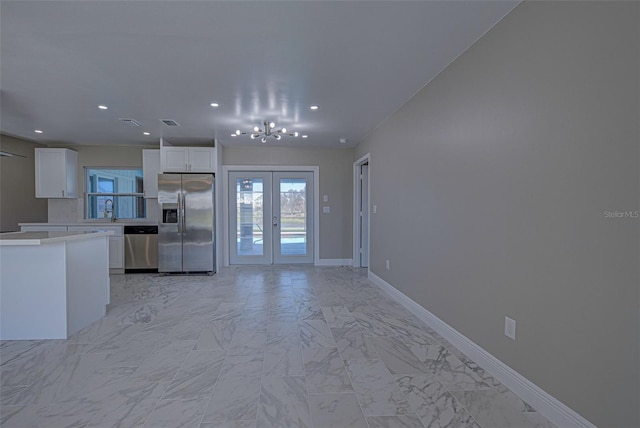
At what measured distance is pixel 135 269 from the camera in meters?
5.83

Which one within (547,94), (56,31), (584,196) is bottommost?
(584,196)

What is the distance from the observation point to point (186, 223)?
562 centimetres

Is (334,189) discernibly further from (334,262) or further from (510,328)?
(510,328)

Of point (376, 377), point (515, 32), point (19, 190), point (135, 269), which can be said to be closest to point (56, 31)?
point (515, 32)

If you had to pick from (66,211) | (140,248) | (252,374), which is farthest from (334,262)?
(66,211)

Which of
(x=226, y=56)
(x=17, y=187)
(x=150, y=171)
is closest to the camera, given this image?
(x=226, y=56)

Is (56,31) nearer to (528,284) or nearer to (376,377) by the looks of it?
(376,377)

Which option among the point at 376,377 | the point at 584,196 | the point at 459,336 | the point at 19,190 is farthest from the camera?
the point at 19,190

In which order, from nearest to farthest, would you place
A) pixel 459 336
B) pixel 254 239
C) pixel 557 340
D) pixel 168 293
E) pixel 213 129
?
pixel 557 340 < pixel 459 336 < pixel 168 293 < pixel 213 129 < pixel 254 239

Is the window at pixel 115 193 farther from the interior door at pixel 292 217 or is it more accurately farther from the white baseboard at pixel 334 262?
the white baseboard at pixel 334 262

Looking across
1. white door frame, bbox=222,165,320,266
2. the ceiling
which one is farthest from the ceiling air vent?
white door frame, bbox=222,165,320,266

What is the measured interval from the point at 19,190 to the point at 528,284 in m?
7.71

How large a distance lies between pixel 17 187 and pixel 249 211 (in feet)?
13.4

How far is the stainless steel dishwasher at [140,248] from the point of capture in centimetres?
574
